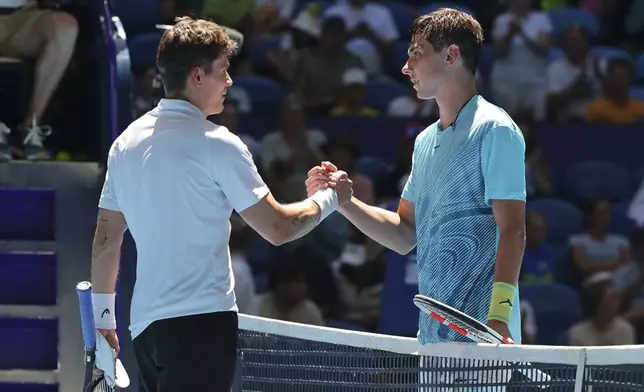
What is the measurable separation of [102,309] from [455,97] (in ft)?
4.06

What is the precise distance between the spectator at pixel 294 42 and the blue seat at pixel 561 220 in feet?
6.41

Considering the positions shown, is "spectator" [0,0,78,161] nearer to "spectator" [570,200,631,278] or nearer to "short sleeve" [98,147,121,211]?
"short sleeve" [98,147,121,211]

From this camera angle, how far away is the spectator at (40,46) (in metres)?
6.08

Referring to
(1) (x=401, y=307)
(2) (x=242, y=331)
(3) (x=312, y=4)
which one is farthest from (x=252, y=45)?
(2) (x=242, y=331)

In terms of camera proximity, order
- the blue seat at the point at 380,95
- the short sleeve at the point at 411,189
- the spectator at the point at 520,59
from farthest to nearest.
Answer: the spectator at the point at 520,59 < the blue seat at the point at 380,95 < the short sleeve at the point at 411,189

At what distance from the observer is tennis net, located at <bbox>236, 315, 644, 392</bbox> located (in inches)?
132

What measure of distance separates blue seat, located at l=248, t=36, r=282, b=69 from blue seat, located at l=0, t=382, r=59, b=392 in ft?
12.2

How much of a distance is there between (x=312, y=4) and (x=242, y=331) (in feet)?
17.2

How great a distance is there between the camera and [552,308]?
791 cm

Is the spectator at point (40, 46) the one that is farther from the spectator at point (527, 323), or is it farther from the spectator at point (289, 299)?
the spectator at point (527, 323)

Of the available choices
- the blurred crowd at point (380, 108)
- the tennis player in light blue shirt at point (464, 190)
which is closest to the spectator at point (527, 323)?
the blurred crowd at point (380, 108)

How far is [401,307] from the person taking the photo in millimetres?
7551

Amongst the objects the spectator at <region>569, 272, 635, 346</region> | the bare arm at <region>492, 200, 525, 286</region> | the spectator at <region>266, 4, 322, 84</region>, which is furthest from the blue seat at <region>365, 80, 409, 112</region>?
the bare arm at <region>492, 200, 525, 286</region>

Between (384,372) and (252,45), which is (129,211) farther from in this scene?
(252,45)
